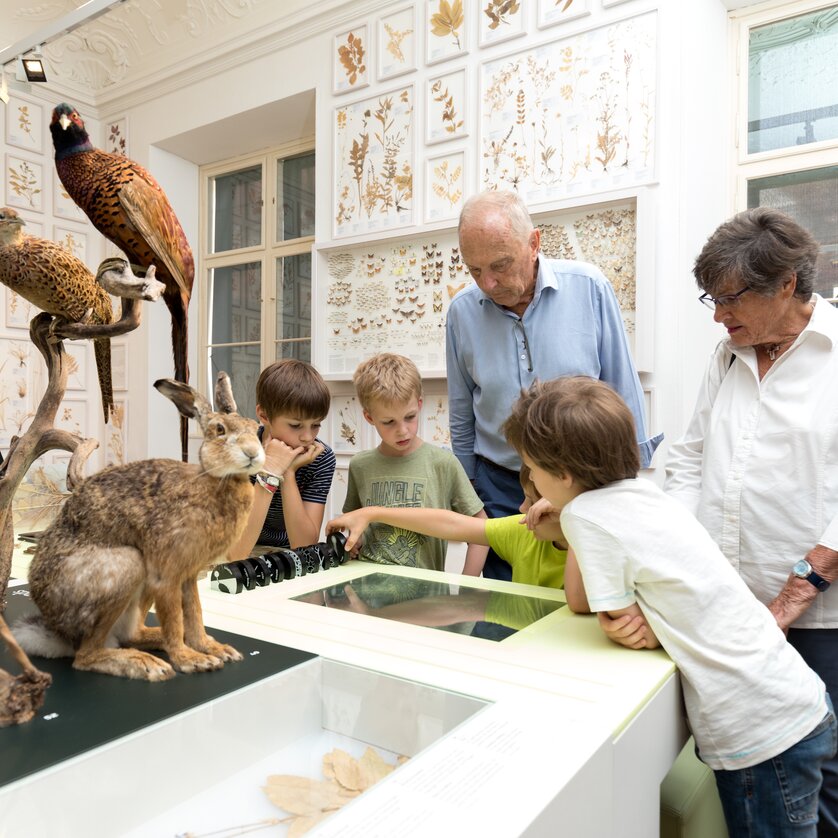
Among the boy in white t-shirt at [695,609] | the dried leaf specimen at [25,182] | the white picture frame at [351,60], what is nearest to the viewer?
the boy in white t-shirt at [695,609]

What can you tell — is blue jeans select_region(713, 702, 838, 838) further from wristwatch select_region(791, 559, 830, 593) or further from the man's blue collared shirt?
the man's blue collared shirt

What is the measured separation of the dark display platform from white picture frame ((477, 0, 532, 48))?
281cm

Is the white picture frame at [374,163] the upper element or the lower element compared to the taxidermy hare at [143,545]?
upper

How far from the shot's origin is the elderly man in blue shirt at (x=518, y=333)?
5.47 ft

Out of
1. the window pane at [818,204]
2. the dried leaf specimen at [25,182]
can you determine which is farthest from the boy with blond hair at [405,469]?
the dried leaf specimen at [25,182]

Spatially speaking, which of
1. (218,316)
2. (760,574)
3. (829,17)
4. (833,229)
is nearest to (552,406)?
(760,574)

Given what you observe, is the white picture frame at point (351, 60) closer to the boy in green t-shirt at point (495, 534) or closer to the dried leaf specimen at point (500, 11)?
the dried leaf specimen at point (500, 11)

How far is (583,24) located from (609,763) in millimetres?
2818

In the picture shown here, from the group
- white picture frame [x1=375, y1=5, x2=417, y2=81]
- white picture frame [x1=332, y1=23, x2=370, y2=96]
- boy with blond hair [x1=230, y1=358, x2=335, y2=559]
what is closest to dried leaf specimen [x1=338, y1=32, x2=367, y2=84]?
white picture frame [x1=332, y1=23, x2=370, y2=96]

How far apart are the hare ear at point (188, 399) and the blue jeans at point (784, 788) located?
2.94 ft

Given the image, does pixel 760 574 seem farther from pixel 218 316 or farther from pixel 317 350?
pixel 218 316

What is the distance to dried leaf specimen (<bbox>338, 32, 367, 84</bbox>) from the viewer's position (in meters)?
3.32

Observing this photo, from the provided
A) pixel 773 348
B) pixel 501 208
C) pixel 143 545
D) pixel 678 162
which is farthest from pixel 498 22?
pixel 143 545

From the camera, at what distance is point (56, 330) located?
101 centimetres
